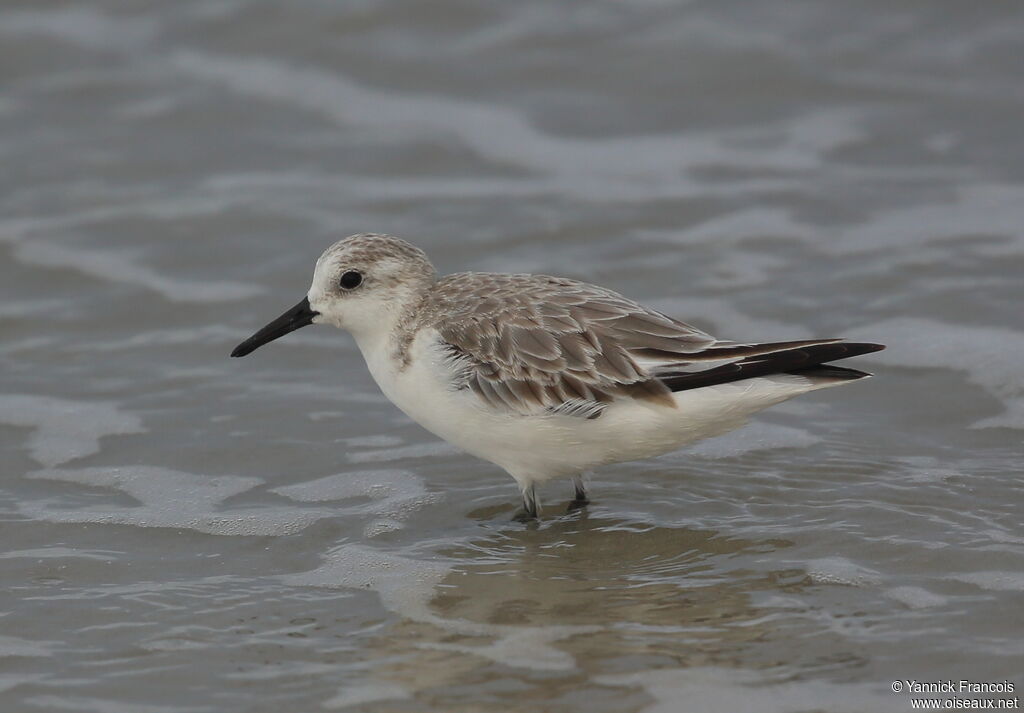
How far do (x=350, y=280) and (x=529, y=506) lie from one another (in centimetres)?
154

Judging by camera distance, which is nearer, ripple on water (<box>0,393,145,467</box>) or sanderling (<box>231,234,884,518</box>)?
sanderling (<box>231,234,884,518</box>)

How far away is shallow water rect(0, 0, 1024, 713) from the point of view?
5883mm

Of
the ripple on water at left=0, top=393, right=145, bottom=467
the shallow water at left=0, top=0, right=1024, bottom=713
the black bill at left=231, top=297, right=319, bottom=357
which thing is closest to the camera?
the shallow water at left=0, top=0, right=1024, bottom=713

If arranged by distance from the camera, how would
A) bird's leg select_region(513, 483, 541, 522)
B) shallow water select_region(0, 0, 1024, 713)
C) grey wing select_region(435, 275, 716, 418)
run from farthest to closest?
1. bird's leg select_region(513, 483, 541, 522)
2. grey wing select_region(435, 275, 716, 418)
3. shallow water select_region(0, 0, 1024, 713)

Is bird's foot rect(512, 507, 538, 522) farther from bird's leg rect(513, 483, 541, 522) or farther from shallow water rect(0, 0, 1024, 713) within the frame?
shallow water rect(0, 0, 1024, 713)

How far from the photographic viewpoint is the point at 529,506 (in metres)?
7.48

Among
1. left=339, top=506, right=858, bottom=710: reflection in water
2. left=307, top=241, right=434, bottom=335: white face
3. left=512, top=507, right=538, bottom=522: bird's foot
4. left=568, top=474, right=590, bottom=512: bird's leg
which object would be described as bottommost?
left=339, top=506, right=858, bottom=710: reflection in water

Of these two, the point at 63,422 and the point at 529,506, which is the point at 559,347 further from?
the point at 63,422

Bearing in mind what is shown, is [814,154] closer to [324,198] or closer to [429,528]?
[324,198]

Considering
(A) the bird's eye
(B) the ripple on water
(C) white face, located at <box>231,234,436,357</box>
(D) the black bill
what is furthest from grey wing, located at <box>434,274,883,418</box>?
(B) the ripple on water

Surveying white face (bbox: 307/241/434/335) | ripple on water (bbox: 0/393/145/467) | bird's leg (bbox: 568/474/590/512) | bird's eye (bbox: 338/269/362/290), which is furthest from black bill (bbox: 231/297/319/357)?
bird's leg (bbox: 568/474/590/512)

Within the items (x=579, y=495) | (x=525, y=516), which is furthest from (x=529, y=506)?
(x=579, y=495)

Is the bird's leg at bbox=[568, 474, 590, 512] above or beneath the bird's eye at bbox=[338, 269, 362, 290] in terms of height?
beneath

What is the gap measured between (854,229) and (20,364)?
20.3ft
